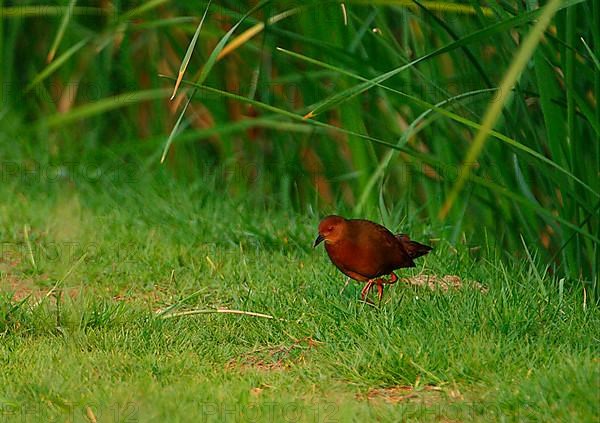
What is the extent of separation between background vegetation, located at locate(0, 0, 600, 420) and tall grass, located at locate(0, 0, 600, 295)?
17 millimetres

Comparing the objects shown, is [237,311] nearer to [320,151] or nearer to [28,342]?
[28,342]

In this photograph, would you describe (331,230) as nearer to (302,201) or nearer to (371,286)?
(371,286)

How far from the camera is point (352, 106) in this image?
185 inches

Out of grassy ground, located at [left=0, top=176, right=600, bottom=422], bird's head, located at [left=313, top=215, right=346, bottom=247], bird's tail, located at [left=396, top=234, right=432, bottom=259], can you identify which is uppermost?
bird's head, located at [left=313, top=215, right=346, bottom=247]

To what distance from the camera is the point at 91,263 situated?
4.32 metres

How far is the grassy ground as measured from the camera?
2852mm

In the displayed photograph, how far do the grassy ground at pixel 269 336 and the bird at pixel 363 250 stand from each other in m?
0.10

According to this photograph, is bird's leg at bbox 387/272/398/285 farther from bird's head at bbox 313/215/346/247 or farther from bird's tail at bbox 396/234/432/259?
→ bird's head at bbox 313/215/346/247

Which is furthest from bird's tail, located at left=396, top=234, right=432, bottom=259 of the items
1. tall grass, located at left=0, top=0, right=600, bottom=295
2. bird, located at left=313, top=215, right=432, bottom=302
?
tall grass, located at left=0, top=0, right=600, bottom=295

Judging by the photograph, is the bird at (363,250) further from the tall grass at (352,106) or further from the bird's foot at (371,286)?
the tall grass at (352,106)

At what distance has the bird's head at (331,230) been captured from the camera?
3637 millimetres

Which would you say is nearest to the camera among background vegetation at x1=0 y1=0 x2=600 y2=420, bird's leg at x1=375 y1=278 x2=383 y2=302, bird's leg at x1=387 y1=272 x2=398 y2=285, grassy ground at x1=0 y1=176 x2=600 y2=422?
grassy ground at x1=0 y1=176 x2=600 y2=422

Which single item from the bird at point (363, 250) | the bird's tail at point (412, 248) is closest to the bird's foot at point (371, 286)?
the bird at point (363, 250)

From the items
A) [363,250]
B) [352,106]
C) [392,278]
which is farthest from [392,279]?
[352,106]
